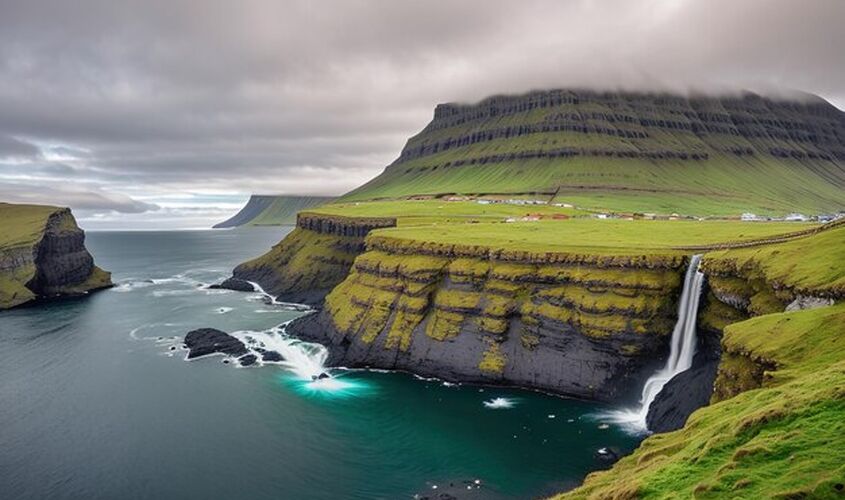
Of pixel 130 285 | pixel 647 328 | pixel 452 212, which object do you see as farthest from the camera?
pixel 130 285

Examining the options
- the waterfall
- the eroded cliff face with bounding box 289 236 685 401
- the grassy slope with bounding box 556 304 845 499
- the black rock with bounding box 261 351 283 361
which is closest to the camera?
the grassy slope with bounding box 556 304 845 499

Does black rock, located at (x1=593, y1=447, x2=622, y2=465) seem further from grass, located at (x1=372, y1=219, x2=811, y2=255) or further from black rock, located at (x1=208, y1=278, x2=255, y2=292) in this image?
black rock, located at (x1=208, y1=278, x2=255, y2=292)

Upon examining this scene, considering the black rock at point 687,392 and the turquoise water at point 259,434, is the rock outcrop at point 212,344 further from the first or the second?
the black rock at point 687,392

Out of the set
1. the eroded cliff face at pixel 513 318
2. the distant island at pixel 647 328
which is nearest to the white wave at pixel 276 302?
the distant island at pixel 647 328

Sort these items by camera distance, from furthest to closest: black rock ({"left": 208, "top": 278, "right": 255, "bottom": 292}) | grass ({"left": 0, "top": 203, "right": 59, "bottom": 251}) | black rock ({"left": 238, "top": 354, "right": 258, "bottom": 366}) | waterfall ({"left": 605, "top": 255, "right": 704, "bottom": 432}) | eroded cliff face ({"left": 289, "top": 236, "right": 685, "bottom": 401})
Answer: black rock ({"left": 208, "top": 278, "right": 255, "bottom": 292})
grass ({"left": 0, "top": 203, "right": 59, "bottom": 251})
black rock ({"left": 238, "top": 354, "right": 258, "bottom": 366})
eroded cliff face ({"left": 289, "top": 236, "right": 685, "bottom": 401})
waterfall ({"left": 605, "top": 255, "right": 704, "bottom": 432})

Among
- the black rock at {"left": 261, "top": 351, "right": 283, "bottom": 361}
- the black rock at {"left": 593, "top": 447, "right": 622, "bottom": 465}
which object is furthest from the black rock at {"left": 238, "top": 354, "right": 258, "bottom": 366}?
the black rock at {"left": 593, "top": 447, "right": 622, "bottom": 465}

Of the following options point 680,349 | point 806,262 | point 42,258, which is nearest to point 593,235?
point 680,349

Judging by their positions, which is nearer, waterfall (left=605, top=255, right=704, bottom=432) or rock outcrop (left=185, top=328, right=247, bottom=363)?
waterfall (left=605, top=255, right=704, bottom=432)

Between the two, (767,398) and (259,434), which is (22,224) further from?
(767,398)
